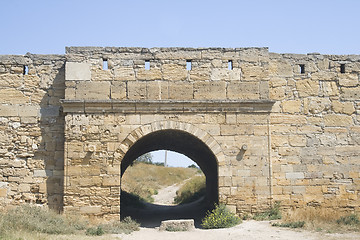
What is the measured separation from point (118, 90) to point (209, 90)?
7.43 ft

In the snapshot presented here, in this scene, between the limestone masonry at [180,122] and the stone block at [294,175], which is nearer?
the limestone masonry at [180,122]

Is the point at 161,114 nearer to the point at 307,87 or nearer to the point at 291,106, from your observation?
the point at 291,106

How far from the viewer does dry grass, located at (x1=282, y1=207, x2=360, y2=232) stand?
29.0 feet

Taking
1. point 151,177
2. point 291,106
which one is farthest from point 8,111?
point 151,177

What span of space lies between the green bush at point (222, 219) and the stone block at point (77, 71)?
4532mm

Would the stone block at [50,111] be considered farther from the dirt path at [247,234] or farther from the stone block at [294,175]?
the stone block at [294,175]

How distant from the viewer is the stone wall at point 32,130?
9.91 m

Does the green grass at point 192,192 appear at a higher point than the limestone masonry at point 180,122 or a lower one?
lower

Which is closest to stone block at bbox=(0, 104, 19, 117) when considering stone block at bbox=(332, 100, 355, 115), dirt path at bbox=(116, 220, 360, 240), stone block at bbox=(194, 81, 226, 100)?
dirt path at bbox=(116, 220, 360, 240)

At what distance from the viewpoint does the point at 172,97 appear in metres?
9.95

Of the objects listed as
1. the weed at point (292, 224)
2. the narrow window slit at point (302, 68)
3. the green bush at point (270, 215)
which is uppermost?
the narrow window slit at point (302, 68)

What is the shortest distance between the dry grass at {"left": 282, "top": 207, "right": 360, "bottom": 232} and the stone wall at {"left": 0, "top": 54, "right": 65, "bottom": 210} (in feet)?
18.8

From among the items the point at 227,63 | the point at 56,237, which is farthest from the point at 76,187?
the point at 227,63

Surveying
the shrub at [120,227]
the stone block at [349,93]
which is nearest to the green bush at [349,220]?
the stone block at [349,93]
